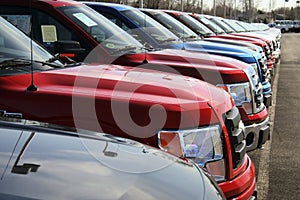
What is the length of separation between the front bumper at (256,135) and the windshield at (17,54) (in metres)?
2.19

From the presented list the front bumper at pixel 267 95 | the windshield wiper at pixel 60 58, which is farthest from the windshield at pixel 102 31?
the front bumper at pixel 267 95

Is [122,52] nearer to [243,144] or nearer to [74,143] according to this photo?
[243,144]

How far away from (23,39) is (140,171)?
97.0 inches

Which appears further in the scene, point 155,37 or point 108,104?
point 155,37

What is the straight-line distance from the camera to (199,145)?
3.31m

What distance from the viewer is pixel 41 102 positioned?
3.22 m

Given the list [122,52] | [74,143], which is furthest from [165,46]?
[74,143]

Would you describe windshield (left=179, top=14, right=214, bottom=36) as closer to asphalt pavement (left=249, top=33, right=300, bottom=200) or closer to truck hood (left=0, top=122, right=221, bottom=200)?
asphalt pavement (left=249, top=33, right=300, bottom=200)

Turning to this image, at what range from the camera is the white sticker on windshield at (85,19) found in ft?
17.9

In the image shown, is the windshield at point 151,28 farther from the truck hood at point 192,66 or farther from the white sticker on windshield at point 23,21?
the white sticker on windshield at point 23,21

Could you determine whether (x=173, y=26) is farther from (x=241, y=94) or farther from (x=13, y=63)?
(x=13, y=63)

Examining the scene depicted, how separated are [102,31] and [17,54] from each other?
1759 mm

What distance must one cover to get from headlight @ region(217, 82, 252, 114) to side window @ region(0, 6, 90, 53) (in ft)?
5.63

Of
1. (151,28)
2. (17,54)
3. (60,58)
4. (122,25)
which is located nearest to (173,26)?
(151,28)
